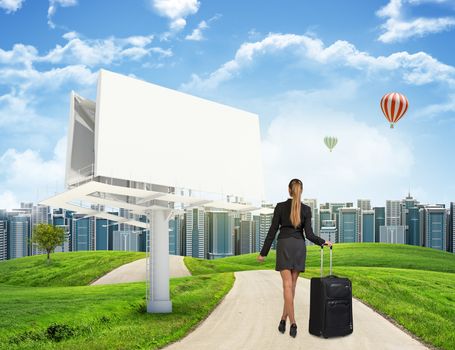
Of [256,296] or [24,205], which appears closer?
[256,296]

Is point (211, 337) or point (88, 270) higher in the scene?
point (211, 337)

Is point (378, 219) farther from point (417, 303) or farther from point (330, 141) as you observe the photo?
point (417, 303)

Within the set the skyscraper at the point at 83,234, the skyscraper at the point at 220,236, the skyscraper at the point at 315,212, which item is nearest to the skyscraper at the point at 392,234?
the skyscraper at the point at 315,212

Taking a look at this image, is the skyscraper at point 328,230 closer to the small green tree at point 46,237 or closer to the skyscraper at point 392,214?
the skyscraper at point 392,214

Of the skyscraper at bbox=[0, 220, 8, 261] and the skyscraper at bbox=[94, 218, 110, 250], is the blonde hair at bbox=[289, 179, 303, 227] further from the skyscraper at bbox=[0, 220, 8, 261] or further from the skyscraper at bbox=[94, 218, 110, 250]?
the skyscraper at bbox=[0, 220, 8, 261]

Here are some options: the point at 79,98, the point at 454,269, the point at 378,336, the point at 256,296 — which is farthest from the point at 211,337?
the point at 454,269

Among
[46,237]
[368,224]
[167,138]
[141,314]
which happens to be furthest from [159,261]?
[368,224]

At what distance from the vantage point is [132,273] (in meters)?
44.2

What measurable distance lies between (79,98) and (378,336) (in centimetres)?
1107

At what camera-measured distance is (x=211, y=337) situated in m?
14.0

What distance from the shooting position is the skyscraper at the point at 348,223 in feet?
401

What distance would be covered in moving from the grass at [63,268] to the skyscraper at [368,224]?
78.4 meters

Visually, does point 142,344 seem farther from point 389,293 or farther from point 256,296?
point 389,293

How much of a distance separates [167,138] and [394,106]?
29184 millimetres
